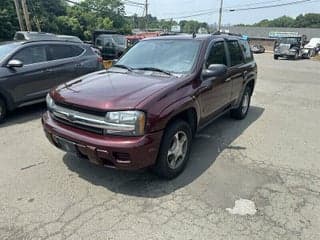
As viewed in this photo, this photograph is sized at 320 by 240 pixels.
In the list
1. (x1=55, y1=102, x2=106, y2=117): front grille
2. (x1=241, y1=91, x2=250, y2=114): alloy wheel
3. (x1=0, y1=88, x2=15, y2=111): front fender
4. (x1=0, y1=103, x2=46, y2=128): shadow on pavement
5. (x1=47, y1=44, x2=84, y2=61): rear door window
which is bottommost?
(x1=0, y1=103, x2=46, y2=128): shadow on pavement

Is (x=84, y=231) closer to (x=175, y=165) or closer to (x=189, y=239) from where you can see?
(x=189, y=239)

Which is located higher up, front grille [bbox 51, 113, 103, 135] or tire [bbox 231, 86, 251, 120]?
front grille [bbox 51, 113, 103, 135]

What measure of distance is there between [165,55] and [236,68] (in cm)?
172

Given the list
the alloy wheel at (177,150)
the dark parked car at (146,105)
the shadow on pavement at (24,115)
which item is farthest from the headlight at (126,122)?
the shadow on pavement at (24,115)

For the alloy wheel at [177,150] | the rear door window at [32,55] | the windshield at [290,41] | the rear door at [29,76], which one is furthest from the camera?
the windshield at [290,41]

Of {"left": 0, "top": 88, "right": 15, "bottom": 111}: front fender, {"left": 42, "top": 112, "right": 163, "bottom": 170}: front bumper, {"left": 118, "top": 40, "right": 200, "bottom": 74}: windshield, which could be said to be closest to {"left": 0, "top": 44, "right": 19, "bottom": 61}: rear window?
{"left": 0, "top": 88, "right": 15, "bottom": 111}: front fender

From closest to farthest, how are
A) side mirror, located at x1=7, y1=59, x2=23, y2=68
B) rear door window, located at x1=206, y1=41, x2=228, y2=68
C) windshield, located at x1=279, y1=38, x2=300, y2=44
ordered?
rear door window, located at x1=206, y1=41, x2=228, y2=68 < side mirror, located at x1=7, y1=59, x2=23, y2=68 < windshield, located at x1=279, y1=38, x2=300, y2=44

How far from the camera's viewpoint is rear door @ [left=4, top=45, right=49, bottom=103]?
6316 millimetres

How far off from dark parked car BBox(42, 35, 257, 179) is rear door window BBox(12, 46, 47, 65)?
A: 2.72 metres

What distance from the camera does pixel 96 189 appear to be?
3.72 meters

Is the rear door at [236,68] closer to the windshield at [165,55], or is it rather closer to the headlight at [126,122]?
the windshield at [165,55]

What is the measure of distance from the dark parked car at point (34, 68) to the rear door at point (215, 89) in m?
3.81

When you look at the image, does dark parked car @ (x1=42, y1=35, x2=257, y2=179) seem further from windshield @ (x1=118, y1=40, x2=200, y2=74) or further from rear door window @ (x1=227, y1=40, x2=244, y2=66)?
rear door window @ (x1=227, y1=40, x2=244, y2=66)

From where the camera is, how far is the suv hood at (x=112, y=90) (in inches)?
133
